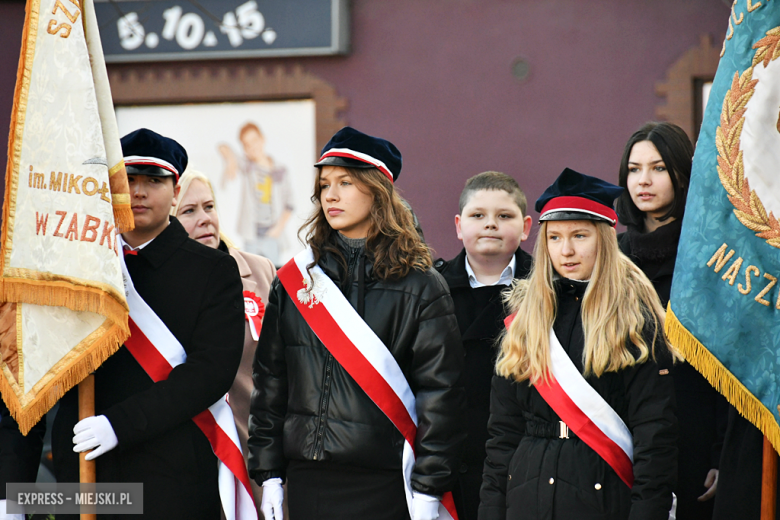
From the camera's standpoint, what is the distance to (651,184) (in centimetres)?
361

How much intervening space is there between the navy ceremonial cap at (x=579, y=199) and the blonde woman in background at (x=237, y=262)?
1.61 m

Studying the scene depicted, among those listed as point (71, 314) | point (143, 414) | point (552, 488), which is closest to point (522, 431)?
point (552, 488)

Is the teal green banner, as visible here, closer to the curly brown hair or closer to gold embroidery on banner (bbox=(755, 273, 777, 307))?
gold embroidery on banner (bbox=(755, 273, 777, 307))

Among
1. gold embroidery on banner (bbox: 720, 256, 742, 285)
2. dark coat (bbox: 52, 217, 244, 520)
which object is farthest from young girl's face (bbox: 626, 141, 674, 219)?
dark coat (bbox: 52, 217, 244, 520)

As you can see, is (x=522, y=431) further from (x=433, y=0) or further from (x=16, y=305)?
(x=433, y=0)

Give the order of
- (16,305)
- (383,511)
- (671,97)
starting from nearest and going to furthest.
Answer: (383,511), (16,305), (671,97)

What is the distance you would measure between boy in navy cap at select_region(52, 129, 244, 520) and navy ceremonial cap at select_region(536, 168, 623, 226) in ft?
3.89

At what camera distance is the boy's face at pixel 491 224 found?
3799 millimetres

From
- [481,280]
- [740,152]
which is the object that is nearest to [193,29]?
[481,280]

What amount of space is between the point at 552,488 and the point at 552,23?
5.33m

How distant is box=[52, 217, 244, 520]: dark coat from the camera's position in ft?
10.1

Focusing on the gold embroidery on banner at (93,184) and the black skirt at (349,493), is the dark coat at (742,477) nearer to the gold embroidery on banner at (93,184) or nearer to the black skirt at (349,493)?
the black skirt at (349,493)

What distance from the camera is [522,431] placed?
300 cm

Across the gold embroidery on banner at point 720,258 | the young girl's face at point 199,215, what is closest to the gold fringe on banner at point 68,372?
the young girl's face at point 199,215
